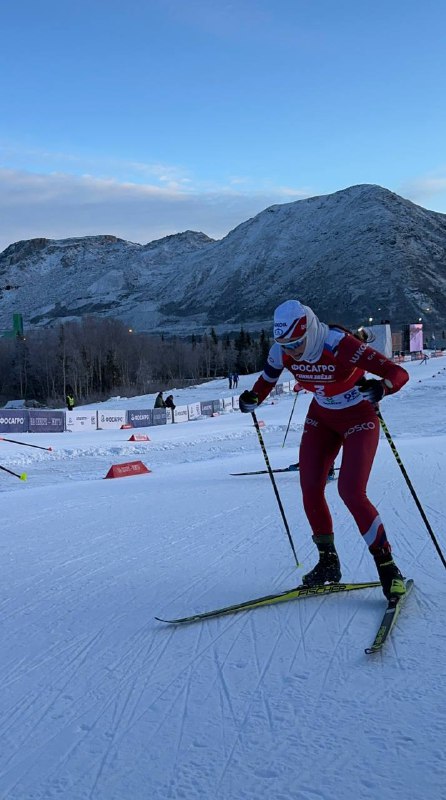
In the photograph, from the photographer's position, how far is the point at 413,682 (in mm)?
2730

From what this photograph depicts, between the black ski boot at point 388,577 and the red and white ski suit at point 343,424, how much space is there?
0.06 metres

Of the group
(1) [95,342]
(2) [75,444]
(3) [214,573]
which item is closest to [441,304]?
(1) [95,342]

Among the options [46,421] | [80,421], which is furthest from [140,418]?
[46,421]

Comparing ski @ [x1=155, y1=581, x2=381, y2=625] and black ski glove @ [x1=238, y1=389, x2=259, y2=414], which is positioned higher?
black ski glove @ [x1=238, y1=389, x2=259, y2=414]

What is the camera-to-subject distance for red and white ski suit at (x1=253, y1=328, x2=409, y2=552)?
3777 millimetres

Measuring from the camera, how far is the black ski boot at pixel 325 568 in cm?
404

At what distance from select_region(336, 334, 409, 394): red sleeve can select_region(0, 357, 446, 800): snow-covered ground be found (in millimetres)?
1284

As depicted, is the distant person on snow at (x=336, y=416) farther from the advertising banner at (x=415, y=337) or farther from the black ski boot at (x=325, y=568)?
the advertising banner at (x=415, y=337)

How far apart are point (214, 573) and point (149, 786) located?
8.43ft

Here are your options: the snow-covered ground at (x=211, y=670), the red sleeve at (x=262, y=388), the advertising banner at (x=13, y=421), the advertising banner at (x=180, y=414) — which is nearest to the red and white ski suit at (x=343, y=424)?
the red sleeve at (x=262, y=388)

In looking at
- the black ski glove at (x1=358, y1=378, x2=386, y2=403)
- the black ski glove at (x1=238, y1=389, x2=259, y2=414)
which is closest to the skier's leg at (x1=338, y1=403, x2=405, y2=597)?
the black ski glove at (x1=358, y1=378, x2=386, y2=403)

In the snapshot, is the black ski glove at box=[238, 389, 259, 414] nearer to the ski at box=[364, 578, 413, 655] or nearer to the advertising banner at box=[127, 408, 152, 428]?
the ski at box=[364, 578, 413, 655]

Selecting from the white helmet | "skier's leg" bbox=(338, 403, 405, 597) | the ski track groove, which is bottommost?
the ski track groove

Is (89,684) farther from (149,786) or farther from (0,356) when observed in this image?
(0,356)
